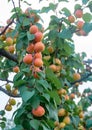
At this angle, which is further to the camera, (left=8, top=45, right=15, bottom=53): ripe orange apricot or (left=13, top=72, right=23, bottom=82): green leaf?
(left=8, top=45, right=15, bottom=53): ripe orange apricot

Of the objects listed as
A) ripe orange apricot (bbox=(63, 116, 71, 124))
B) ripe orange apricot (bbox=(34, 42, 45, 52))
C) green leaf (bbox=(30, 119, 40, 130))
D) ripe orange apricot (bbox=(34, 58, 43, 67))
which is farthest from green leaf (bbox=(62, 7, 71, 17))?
green leaf (bbox=(30, 119, 40, 130))

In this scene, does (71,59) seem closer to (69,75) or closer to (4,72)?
(69,75)

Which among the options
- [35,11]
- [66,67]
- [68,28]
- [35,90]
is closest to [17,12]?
[35,11]

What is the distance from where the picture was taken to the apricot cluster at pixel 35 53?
1934 millimetres

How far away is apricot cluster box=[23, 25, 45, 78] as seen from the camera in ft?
6.35

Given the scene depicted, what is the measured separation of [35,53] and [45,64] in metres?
Result: 0.14

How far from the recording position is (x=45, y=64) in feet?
7.05

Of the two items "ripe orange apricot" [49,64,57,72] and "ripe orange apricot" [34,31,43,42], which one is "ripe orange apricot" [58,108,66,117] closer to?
"ripe orange apricot" [49,64,57,72]

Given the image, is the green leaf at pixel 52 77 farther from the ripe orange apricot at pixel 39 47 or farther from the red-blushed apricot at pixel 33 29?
the red-blushed apricot at pixel 33 29

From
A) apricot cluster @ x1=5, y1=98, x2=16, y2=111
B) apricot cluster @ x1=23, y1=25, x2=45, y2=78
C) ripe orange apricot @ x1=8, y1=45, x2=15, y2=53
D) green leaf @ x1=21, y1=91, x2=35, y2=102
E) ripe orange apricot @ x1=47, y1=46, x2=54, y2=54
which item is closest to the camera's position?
green leaf @ x1=21, y1=91, x2=35, y2=102

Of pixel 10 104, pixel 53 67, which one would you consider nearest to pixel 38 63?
pixel 53 67

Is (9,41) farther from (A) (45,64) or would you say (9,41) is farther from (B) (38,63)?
(B) (38,63)

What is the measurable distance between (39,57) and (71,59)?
25.7 inches

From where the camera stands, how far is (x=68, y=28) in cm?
234
